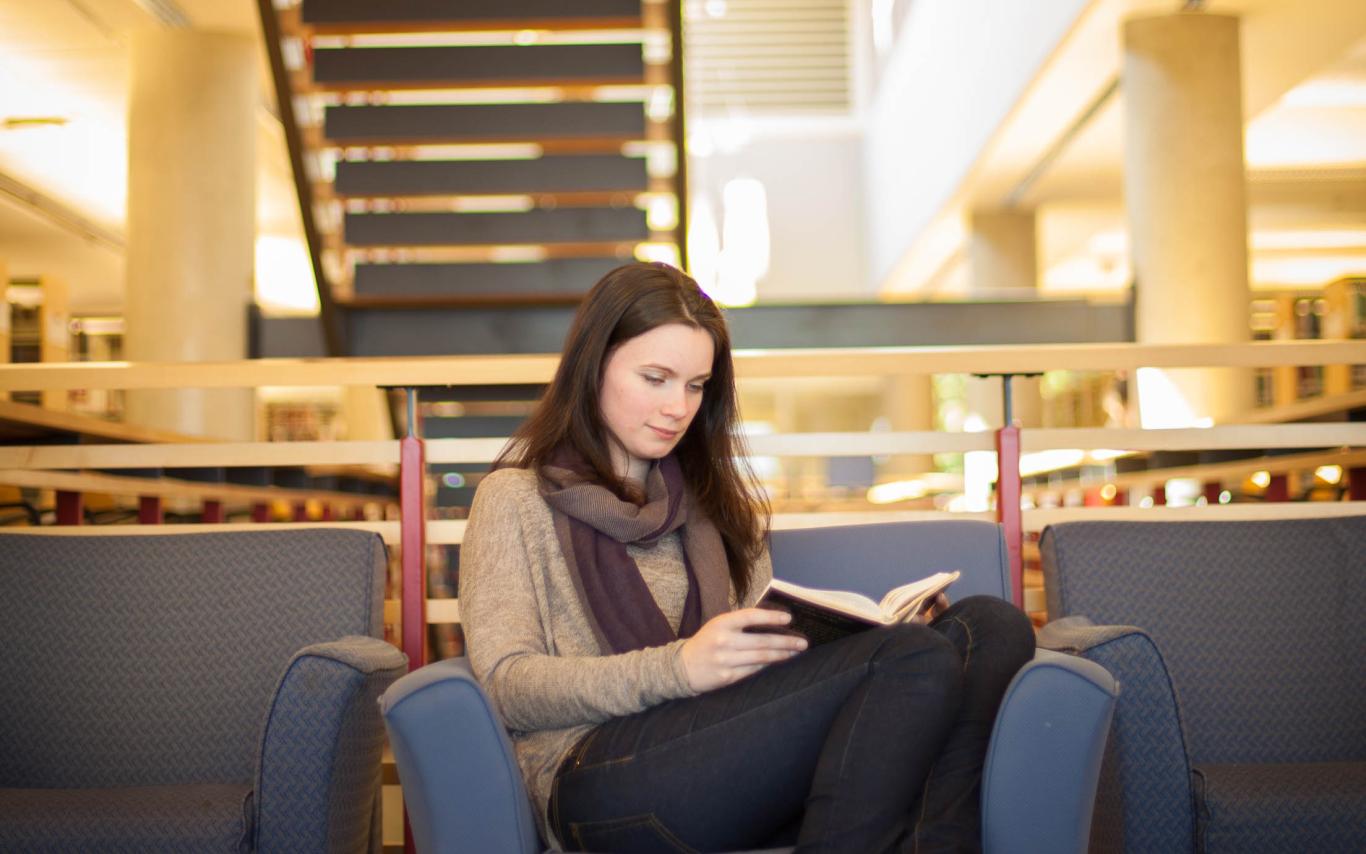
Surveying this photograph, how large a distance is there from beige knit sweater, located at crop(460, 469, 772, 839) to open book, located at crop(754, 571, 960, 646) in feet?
0.46

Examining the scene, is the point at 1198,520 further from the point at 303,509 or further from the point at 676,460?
the point at 303,509

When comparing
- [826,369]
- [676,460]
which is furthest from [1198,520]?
[676,460]

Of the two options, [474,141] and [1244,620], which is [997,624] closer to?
[1244,620]

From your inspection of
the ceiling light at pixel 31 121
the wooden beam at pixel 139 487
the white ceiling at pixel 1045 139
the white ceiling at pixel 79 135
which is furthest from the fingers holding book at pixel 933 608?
the ceiling light at pixel 31 121

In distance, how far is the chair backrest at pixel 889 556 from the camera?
209cm

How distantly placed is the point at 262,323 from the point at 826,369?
122 inches

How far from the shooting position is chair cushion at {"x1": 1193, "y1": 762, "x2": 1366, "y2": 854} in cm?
168

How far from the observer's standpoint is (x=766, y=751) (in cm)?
142

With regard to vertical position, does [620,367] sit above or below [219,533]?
above

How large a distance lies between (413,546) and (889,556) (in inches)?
36.3

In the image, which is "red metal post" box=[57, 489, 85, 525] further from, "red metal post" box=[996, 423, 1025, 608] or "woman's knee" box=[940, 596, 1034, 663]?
"woman's knee" box=[940, 596, 1034, 663]

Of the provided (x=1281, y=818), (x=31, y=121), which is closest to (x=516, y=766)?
(x=1281, y=818)

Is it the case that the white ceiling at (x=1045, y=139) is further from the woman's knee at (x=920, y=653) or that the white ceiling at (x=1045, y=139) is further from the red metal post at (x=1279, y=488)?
the woman's knee at (x=920, y=653)

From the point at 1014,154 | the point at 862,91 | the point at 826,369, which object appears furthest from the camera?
the point at 862,91
